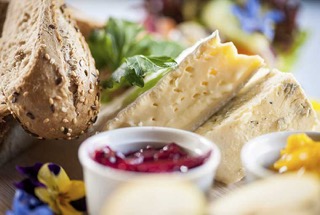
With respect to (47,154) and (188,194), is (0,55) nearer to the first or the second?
(47,154)

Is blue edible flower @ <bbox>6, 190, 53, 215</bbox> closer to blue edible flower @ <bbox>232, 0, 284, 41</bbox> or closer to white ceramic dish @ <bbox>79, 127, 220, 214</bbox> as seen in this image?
white ceramic dish @ <bbox>79, 127, 220, 214</bbox>

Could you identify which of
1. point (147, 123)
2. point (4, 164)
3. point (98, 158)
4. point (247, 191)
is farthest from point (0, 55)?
point (247, 191)

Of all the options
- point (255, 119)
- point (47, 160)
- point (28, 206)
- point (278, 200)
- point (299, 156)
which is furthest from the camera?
point (47, 160)

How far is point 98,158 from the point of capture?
1704mm

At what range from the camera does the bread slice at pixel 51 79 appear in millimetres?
1945

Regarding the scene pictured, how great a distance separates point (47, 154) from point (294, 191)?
1.32 m

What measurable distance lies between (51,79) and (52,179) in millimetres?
349

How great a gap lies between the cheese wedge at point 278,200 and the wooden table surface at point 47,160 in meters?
0.69

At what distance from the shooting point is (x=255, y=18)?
4414 millimetres

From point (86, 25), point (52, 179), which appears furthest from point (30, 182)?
point (86, 25)

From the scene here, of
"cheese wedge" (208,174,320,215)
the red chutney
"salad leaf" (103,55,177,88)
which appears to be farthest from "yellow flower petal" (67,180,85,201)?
"cheese wedge" (208,174,320,215)

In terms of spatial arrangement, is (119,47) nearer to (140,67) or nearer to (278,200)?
(140,67)

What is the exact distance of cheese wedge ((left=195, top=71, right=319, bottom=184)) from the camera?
6.93ft

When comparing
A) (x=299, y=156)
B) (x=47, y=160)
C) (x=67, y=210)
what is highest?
(x=299, y=156)
